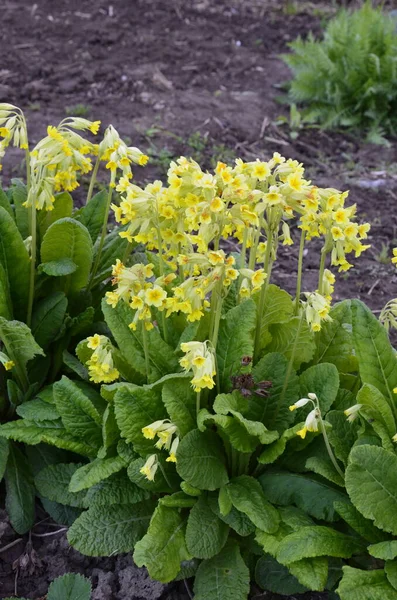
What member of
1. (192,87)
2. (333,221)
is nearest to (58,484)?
(333,221)

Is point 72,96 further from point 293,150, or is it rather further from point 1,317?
point 1,317

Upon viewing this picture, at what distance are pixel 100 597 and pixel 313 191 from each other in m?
1.66

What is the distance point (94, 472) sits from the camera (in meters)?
2.77

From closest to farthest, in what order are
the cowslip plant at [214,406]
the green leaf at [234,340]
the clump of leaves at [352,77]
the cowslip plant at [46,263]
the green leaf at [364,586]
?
1. the green leaf at [364,586]
2. the cowslip plant at [214,406]
3. the green leaf at [234,340]
4. the cowslip plant at [46,263]
5. the clump of leaves at [352,77]

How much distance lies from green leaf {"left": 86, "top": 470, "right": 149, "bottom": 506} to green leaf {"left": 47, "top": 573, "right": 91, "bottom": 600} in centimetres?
28

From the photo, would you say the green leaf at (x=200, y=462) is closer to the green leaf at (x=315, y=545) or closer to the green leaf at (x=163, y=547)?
the green leaf at (x=163, y=547)

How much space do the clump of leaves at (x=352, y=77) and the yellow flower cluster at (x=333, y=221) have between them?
13.5ft

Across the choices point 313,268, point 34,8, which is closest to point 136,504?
point 313,268

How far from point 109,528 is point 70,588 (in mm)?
253

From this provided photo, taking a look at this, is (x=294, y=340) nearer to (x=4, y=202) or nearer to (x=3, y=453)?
(x=3, y=453)

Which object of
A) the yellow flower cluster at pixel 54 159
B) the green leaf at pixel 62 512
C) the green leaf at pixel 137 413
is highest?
the yellow flower cluster at pixel 54 159

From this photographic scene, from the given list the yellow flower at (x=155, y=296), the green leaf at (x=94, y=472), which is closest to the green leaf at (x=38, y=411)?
the green leaf at (x=94, y=472)

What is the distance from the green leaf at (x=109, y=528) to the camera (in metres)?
2.75

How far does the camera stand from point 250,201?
2432mm
